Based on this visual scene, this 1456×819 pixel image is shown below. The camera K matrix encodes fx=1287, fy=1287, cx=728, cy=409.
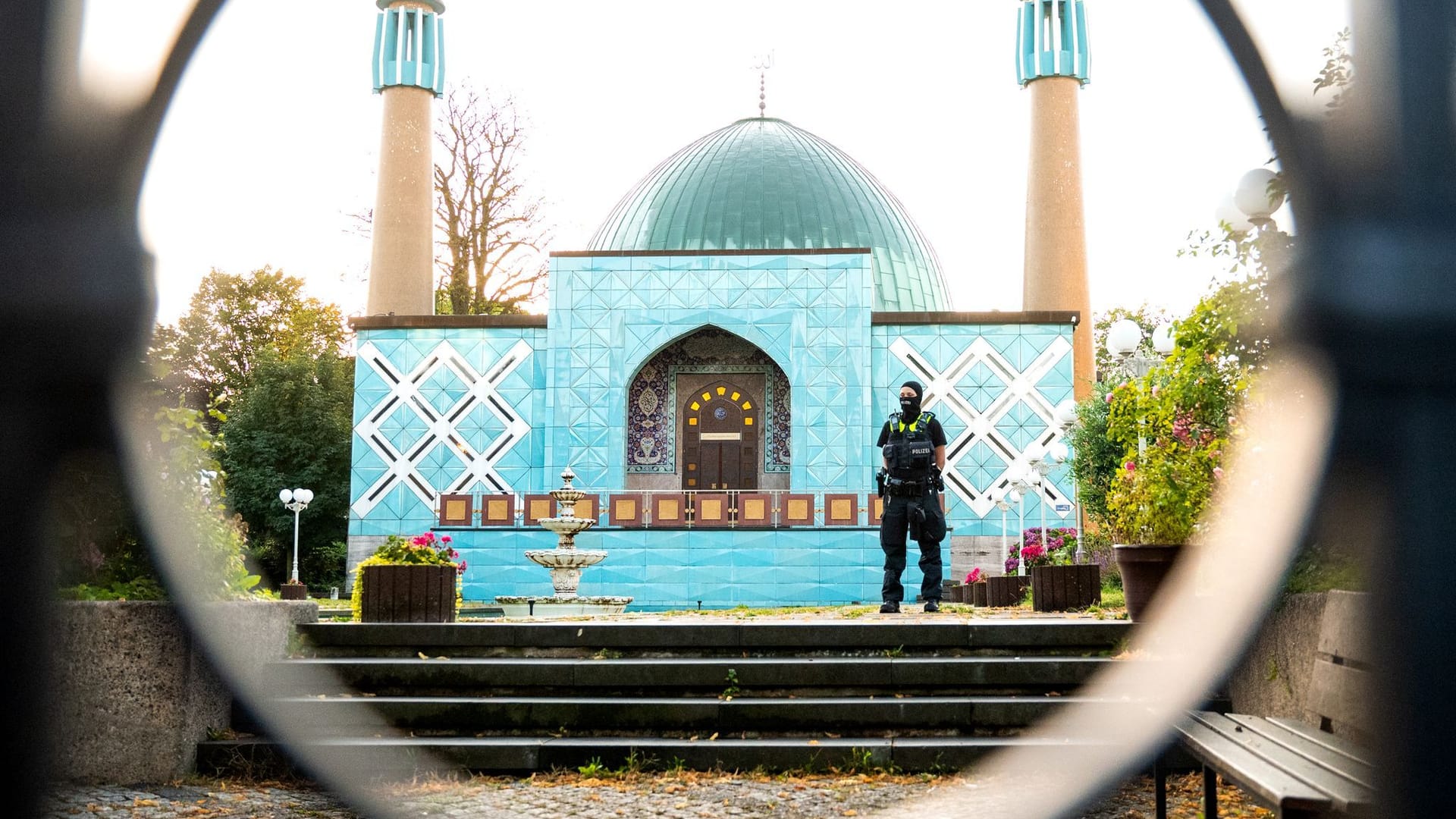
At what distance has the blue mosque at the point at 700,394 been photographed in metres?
22.7

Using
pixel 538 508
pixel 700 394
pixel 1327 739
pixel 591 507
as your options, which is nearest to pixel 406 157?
pixel 700 394

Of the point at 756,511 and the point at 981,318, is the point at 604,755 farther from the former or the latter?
the point at 981,318

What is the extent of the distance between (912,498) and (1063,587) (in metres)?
1.43

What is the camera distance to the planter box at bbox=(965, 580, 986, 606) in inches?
557

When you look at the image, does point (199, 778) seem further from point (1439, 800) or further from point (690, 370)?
point (690, 370)

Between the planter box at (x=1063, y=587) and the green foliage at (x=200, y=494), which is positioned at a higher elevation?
the green foliage at (x=200, y=494)

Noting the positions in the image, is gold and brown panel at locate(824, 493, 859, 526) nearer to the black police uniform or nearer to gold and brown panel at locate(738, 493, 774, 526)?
gold and brown panel at locate(738, 493, 774, 526)

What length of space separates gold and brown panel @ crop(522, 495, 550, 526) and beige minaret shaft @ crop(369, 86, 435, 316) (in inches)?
289

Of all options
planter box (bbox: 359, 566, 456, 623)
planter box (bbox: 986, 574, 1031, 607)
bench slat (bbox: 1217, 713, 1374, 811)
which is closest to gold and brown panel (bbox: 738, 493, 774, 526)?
planter box (bbox: 986, 574, 1031, 607)

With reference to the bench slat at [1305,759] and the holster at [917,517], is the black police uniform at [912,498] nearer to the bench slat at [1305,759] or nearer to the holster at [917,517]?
the holster at [917,517]

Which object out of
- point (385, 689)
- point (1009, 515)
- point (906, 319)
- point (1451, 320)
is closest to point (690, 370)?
point (906, 319)

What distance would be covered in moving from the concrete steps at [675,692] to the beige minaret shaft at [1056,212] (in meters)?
23.4

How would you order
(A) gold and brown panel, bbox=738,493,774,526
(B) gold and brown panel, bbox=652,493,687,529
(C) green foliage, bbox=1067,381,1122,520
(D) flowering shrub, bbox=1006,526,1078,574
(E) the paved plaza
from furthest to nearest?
(B) gold and brown panel, bbox=652,493,687,529 < (A) gold and brown panel, bbox=738,493,774,526 < (C) green foliage, bbox=1067,381,1122,520 < (D) flowering shrub, bbox=1006,526,1078,574 < (E) the paved plaza

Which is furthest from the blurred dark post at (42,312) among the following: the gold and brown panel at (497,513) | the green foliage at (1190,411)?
the gold and brown panel at (497,513)
